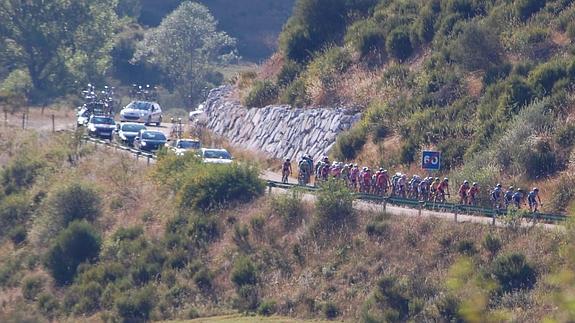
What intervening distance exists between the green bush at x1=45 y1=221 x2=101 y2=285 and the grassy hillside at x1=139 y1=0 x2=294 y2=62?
70945 millimetres

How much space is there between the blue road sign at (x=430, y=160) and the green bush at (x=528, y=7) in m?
12.4

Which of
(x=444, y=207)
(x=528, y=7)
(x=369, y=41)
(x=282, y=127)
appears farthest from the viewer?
(x=369, y=41)

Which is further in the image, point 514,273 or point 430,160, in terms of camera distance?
point 430,160

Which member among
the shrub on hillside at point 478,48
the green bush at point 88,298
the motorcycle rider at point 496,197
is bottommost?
the green bush at point 88,298

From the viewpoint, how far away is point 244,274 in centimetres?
3669

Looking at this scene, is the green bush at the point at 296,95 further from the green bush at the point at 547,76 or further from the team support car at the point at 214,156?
the green bush at the point at 547,76

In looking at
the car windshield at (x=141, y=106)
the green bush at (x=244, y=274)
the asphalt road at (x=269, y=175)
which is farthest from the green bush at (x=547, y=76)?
the car windshield at (x=141, y=106)

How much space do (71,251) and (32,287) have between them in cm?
185

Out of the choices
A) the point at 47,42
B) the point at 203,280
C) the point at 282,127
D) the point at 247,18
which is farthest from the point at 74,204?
the point at 247,18

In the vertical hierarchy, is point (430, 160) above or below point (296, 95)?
below

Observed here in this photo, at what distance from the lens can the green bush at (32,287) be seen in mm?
40522

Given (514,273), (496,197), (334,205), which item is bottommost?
(514,273)

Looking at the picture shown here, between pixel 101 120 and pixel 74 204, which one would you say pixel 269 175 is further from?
pixel 101 120

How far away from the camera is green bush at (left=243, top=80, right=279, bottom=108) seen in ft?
189
